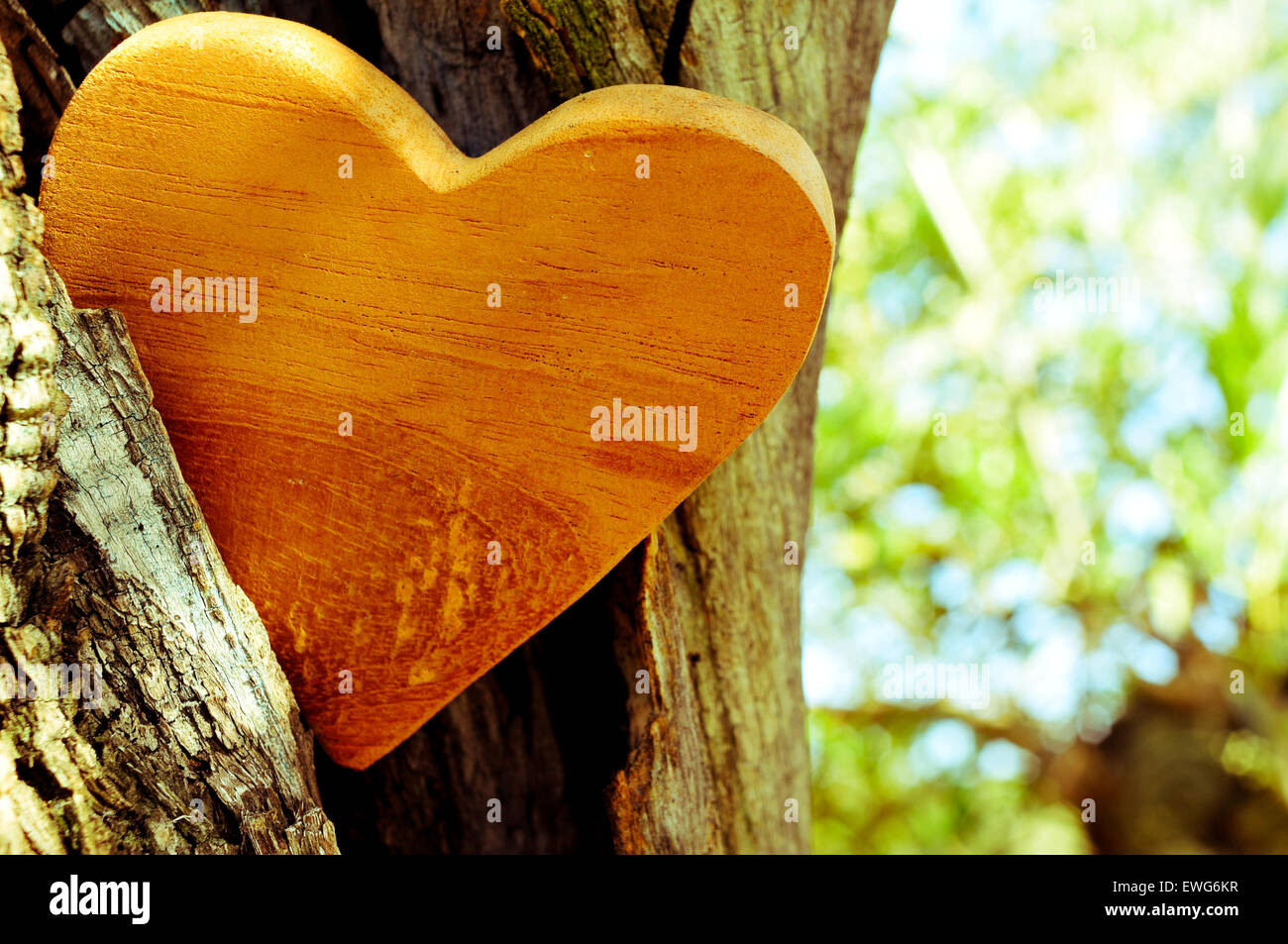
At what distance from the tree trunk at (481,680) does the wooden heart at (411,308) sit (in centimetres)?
6

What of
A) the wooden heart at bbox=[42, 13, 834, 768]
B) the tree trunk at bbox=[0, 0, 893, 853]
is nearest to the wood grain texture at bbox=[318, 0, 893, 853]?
the tree trunk at bbox=[0, 0, 893, 853]

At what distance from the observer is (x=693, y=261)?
0.85 meters

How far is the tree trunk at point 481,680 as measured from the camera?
78 centimetres

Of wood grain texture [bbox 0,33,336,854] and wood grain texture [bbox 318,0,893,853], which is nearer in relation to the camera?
wood grain texture [bbox 0,33,336,854]

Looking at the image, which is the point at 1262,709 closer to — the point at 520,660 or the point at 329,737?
the point at 520,660

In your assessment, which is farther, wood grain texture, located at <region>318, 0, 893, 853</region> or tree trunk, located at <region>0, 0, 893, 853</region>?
wood grain texture, located at <region>318, 0, 893, 853</region>

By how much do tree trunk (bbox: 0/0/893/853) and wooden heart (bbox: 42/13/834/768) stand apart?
6 centimetres

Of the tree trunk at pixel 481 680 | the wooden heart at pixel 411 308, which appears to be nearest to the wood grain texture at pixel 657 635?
the tree trunk at pixel 481 680

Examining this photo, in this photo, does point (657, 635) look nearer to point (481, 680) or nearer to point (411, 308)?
point (481, 680)

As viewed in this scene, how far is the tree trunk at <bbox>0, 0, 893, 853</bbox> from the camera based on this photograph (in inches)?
30.6

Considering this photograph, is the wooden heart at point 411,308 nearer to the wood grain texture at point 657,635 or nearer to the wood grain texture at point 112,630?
the wood grain texture at point 112,630

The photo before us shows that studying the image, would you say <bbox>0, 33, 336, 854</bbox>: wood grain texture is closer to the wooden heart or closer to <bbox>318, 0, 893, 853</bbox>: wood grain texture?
the wooden heart

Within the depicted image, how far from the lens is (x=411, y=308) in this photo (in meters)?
0.88

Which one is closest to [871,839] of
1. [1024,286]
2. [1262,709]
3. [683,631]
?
[1262,709]
